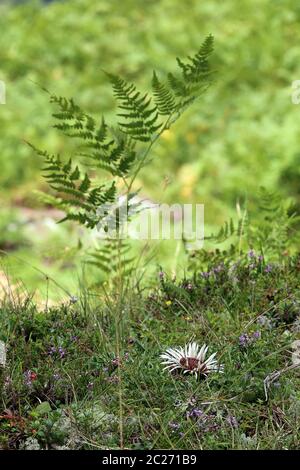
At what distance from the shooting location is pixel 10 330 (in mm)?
3609

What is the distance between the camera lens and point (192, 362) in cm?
329

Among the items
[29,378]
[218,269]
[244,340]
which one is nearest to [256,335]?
[244,340]

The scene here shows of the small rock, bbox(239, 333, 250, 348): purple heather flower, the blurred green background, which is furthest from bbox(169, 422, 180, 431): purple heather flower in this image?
the blurred green background

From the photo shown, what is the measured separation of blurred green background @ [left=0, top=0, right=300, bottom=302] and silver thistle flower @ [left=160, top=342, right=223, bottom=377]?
3.84 m

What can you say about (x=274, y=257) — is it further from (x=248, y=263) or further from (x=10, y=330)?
(x=10, y=330)

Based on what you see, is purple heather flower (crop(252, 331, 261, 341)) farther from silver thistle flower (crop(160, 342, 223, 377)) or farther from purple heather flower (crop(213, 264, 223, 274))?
purple heather flower (crop(213, 264, 223, 274))

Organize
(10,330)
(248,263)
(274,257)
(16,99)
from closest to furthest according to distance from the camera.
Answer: (10,330) → (248,263) → (274,257) → (16,99)

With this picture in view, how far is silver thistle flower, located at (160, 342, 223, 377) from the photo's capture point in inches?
129

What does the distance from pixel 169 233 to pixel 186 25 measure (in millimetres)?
4451

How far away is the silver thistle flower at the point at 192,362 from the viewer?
3275mm

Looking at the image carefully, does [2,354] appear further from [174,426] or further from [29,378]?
[174,426]

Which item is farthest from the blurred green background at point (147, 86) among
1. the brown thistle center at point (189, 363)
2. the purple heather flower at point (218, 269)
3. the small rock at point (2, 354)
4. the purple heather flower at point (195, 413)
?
the purple heather flower at point (195, 413)

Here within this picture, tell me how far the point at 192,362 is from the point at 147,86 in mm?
7382
